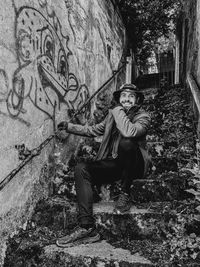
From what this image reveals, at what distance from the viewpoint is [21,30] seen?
2.67 metres

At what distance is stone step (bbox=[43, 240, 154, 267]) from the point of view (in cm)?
204

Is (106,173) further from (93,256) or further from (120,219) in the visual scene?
(93,256)

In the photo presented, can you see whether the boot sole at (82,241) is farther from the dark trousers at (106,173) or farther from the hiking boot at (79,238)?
the dark trousers at (106,173)

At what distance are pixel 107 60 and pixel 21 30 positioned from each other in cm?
346

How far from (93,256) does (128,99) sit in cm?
174

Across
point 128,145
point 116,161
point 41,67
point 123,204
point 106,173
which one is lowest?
point 123,204

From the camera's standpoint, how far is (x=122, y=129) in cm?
274

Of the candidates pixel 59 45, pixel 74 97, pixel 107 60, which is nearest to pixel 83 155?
pixel 74 97

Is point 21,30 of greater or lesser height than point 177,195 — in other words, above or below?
above

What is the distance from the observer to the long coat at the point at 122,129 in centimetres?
273

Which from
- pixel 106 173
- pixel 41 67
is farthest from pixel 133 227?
pixel 41 67

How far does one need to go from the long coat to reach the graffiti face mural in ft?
1.67

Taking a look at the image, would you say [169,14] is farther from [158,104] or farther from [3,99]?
[3,99]

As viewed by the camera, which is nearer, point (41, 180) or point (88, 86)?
point (41, 180)
